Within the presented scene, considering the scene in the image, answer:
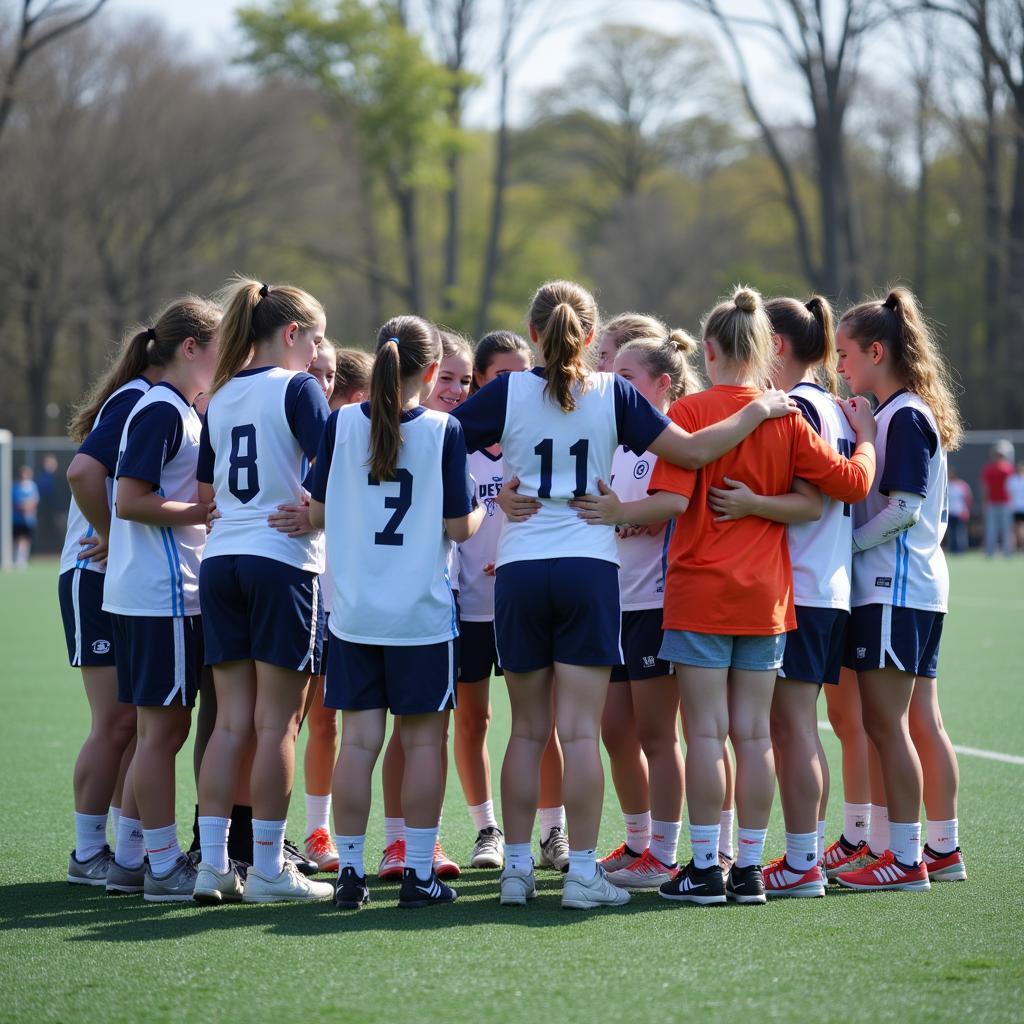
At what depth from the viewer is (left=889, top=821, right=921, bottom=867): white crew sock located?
14.9 ft

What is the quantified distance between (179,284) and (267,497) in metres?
32.0

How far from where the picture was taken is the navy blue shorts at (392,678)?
4316 mm

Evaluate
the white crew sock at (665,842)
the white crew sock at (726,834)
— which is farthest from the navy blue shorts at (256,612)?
the white crew sock at (726,834)

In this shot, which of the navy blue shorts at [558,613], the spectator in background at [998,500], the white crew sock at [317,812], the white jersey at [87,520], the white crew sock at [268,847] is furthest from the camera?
the spectator in background at [998,500]

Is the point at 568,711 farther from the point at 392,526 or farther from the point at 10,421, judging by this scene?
the point at 10,421

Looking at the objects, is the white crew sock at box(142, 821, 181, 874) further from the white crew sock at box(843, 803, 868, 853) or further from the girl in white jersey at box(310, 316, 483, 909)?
the white crew sock at box(843, 803, 868, 853)

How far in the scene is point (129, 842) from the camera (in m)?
4.79

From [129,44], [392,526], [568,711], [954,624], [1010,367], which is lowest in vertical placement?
[954,624]

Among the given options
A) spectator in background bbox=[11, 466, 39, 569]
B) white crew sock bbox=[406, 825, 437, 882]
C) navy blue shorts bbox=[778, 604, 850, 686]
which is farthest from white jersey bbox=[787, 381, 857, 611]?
spectator in background bbox=[11, 466, 39, 569]

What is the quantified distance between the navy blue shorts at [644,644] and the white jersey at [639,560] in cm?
4

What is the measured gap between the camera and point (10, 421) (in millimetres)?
35062

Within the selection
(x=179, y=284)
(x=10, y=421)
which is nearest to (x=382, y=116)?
(x=179, y=284)

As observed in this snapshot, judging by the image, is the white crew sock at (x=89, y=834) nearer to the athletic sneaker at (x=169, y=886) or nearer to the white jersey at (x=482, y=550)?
the athletic sneaker at (x=169, y=886)

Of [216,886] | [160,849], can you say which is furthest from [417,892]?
[160,849]
